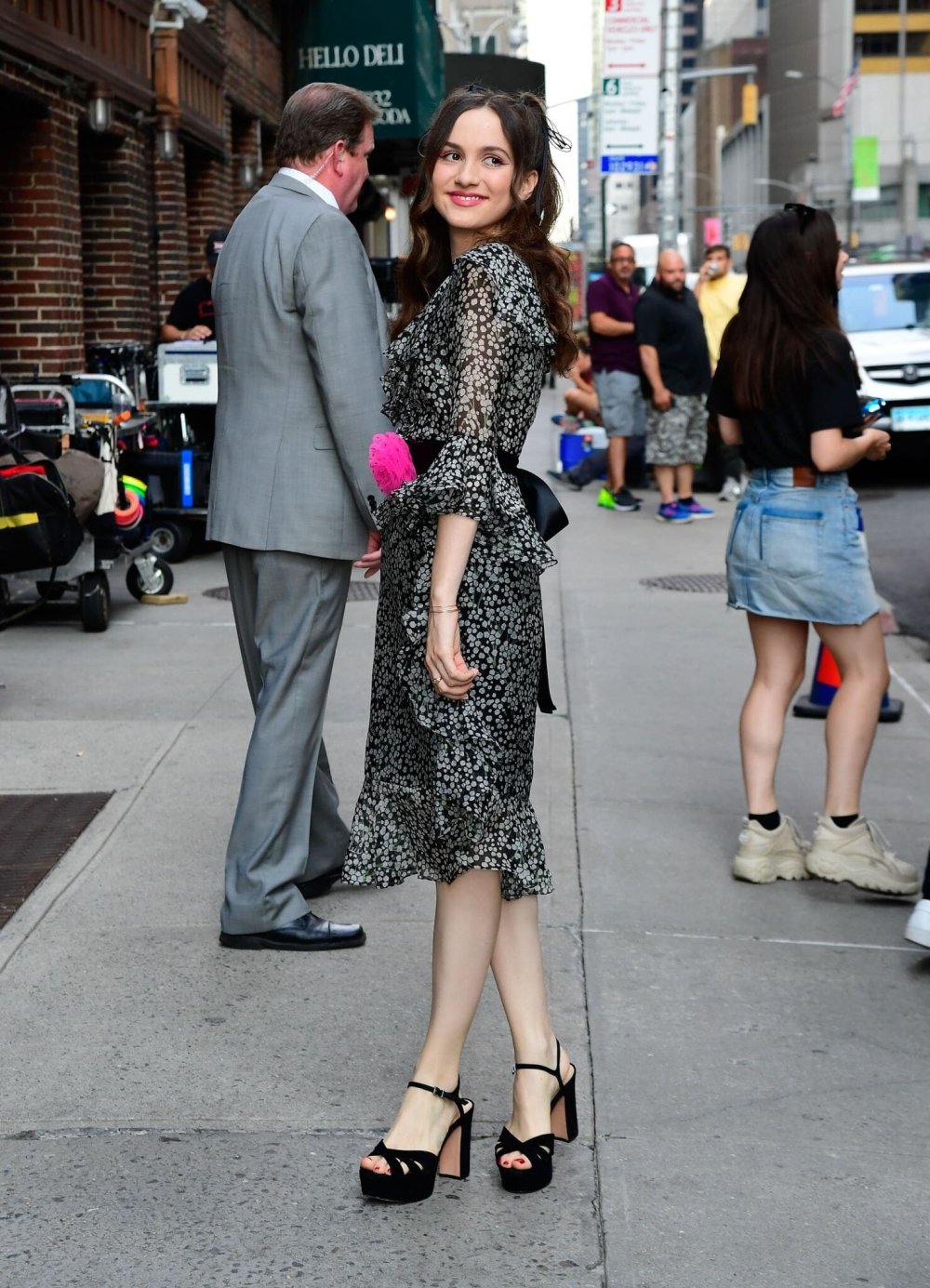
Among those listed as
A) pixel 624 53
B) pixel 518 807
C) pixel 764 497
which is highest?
pixel 624 53

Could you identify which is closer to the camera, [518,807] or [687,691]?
[518,807]

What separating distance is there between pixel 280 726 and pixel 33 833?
1387 millimetres

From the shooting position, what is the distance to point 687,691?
7.68 metres

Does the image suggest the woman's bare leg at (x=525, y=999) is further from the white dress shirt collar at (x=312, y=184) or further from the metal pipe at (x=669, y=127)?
the metal pipe at (x=669, y=127)

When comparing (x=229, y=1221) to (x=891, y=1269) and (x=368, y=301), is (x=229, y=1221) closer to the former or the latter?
(x=891, y=1269)

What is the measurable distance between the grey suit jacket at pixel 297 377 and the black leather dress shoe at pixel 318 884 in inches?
38.1

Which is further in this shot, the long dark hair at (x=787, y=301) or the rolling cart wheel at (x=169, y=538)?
the rolling cart wheel at (x=169, y=538)

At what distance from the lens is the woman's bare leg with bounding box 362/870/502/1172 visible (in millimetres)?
3268

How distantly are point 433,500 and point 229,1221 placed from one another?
4.31ft

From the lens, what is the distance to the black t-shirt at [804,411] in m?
4.95

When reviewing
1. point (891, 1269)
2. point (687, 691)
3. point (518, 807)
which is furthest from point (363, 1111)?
point (687, 691)

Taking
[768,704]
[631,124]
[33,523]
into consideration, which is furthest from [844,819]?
[631,124]

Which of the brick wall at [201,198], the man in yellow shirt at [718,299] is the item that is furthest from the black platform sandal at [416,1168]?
the brick wall at [201,198]

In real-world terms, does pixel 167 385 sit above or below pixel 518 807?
above
